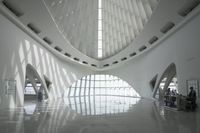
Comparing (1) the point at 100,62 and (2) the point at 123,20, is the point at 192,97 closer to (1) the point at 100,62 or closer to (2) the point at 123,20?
(2) the point at 123,20

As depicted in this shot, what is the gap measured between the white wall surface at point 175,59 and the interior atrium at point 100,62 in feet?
0.21

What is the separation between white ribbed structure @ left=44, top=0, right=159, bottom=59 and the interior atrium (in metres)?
0.12

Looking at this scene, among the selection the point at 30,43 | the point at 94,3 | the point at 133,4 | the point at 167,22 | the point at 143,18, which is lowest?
the point at 30,43

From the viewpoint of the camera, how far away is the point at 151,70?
2555 cm

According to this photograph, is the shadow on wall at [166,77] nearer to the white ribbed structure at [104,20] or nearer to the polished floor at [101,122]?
the white ribbed structure at [104,20]

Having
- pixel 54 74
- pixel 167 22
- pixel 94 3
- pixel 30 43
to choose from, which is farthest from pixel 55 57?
pixel 167 22

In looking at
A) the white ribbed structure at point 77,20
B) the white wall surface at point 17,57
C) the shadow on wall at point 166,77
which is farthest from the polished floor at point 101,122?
the shadow on wall at point 166,77

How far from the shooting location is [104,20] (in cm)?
3077

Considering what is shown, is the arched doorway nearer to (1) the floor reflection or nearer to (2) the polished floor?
(1) the floor reflection

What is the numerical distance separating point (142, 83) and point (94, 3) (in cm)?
1200

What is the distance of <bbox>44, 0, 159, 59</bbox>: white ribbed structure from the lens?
2027 cm

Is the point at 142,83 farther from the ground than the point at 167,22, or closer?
closer

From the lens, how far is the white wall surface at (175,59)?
45.4 ft

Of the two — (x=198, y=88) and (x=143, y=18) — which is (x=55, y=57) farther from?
(x=198, y=88)
